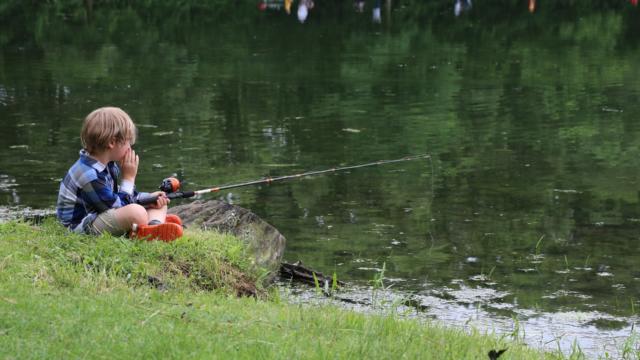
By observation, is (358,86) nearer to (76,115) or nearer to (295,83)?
(295,83)

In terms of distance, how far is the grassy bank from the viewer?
499 centimetres

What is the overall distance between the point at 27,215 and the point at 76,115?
6.93 meters

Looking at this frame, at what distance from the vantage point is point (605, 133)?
14797mm

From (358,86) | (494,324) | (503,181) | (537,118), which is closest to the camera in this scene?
(494,324)

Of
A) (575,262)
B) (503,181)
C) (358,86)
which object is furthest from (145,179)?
(358,86)

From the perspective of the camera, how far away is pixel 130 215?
6996mm

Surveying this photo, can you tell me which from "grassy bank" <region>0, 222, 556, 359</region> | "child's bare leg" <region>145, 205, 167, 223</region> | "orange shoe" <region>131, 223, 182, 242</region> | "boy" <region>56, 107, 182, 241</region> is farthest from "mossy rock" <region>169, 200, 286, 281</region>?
"orange shoe" <region>131, 223, 182, 242</region>

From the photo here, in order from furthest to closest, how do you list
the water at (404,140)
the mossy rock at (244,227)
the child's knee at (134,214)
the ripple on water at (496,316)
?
the water at (404,140) → the mossy rock at (244,227) → the ripple on water at (496,316) → the child's knee at (134,214)

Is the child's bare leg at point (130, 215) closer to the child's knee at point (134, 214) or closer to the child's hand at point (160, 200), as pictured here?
the child's knee at point (134, 214)

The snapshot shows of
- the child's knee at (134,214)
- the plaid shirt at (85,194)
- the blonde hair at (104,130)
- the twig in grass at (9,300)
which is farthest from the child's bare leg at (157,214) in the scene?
the twig in grass at (9,300)

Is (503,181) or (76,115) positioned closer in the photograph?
(503,181)

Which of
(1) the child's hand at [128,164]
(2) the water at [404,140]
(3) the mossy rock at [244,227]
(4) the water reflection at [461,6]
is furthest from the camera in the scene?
(4) the water reflection at [461,6]

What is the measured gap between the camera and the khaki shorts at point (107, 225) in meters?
7.07

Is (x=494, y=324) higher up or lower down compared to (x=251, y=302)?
lower down
